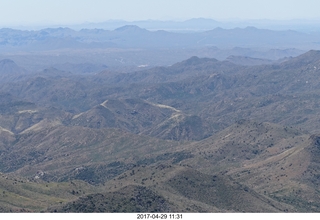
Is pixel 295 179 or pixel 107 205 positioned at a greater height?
pixel 107 205

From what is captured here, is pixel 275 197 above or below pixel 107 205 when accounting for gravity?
below

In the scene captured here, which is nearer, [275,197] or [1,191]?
[1,191]

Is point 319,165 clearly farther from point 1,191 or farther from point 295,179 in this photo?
point 1,191

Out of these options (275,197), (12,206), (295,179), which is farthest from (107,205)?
(295,179)

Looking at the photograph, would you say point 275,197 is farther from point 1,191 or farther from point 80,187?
point 1,191
